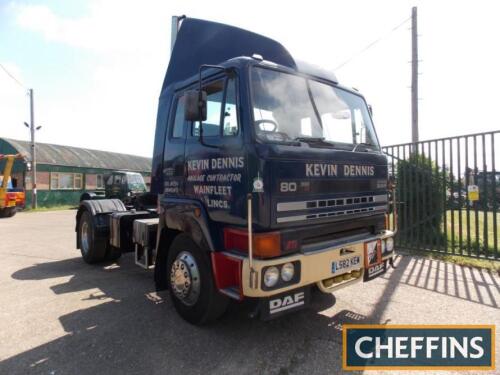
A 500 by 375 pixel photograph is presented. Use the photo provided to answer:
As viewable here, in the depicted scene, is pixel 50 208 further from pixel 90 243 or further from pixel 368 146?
pixel 368 146

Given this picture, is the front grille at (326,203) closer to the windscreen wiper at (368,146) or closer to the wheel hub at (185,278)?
the windscreen wiper at (368,146)

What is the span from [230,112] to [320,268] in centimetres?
168

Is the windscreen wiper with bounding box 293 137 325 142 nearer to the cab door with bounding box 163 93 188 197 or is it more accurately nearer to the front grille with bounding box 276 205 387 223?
the front grille with bounding box 276 205 387 223

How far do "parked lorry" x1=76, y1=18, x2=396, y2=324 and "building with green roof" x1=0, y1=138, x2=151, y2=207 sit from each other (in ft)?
67.5

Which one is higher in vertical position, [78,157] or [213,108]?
[78,157]

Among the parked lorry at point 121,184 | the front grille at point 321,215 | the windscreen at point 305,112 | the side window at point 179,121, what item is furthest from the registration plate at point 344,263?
the parked lorry at point 121,184

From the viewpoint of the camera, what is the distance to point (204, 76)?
3.63 m

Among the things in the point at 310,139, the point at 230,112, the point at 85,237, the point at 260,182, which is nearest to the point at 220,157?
the point at 230,112

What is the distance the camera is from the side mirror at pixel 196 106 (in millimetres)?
3191

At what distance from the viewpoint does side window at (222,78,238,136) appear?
3.15 metres

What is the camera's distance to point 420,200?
710cm

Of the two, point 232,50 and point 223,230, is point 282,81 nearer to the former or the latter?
point 232,50

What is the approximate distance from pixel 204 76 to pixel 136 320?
2796 mm

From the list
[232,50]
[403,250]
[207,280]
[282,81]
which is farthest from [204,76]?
[403,250]
